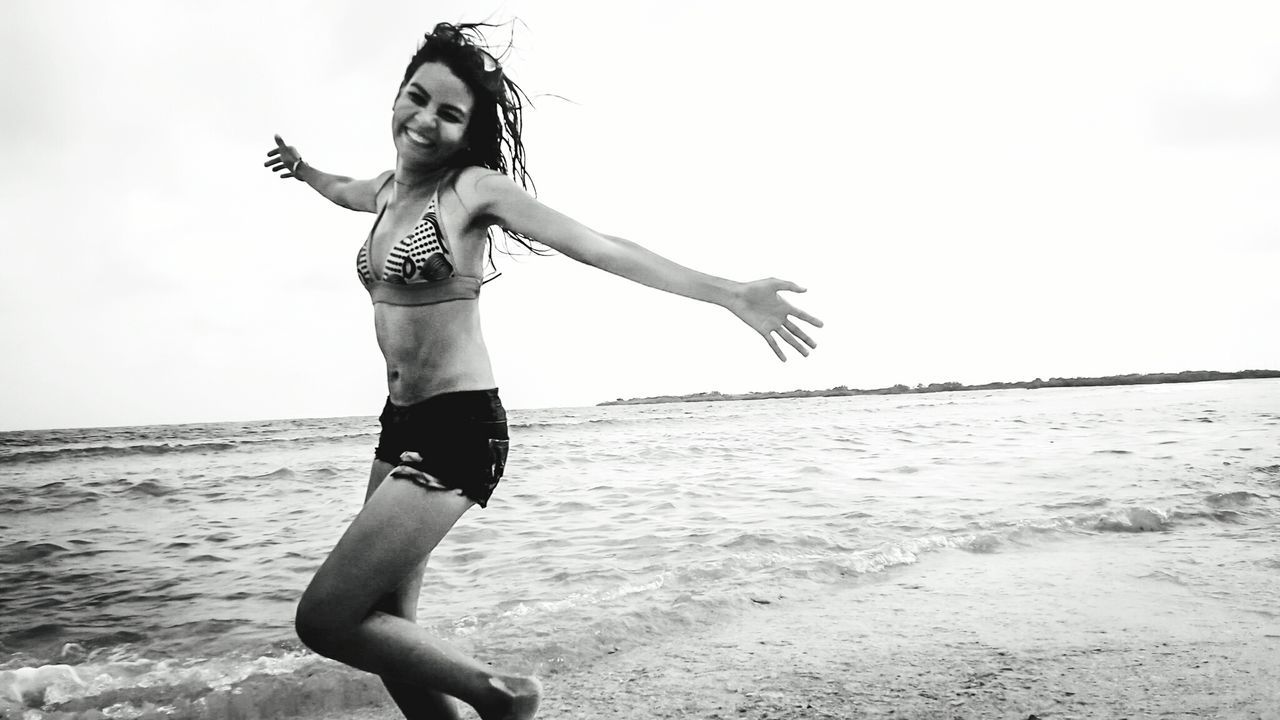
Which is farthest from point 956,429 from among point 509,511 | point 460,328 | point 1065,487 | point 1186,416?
point 460,328

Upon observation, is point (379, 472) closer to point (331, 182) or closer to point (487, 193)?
point (487, 193)

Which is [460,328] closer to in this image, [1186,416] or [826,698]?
[826,698]

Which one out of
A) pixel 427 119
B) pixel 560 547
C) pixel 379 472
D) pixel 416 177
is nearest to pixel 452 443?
pixel 379 472

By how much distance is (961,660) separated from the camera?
348 cm

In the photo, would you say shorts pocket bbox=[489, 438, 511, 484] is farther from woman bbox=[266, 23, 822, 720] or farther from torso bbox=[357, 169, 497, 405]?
torso bbox=[357, 169, 497, 405]

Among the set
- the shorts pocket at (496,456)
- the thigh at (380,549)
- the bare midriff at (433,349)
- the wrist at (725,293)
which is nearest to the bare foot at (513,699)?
the thigh at (380,549)

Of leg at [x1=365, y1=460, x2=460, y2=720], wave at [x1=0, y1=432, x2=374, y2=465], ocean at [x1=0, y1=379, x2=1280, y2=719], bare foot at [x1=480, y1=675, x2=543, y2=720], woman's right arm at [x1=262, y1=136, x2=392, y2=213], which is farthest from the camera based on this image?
wave at [x1=0, y1=432, x2=374, y2=465]

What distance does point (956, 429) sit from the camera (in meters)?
19.7

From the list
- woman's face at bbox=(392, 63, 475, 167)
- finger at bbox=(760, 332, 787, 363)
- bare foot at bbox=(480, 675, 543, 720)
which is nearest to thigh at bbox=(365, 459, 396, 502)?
bare foot at bbox=(480, 675, 543, 720)

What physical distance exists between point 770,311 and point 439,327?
3.11ft

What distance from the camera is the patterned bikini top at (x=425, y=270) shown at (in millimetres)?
2275

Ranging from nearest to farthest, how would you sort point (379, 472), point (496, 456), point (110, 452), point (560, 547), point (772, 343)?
point (772, 343) → point (496, 456) → point (379, 472) → point (560, 547) → point (110, 452)

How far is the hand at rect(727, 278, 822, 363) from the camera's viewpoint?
207 cm

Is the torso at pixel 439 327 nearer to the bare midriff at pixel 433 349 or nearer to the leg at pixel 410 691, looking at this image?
the bare midriff at pixel 433 349
